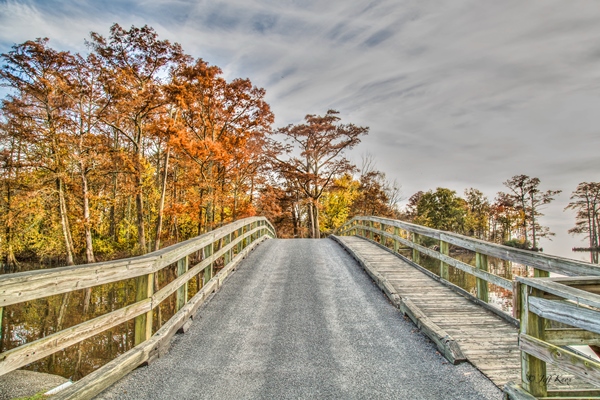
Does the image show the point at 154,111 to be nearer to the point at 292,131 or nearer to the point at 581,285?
the point at 292,131

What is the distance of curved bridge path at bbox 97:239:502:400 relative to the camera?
3.05 m

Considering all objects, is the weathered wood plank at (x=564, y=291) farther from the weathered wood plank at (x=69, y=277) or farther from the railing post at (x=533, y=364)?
the weathered wood plank at (x=69, y=277)

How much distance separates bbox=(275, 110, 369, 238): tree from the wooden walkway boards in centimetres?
1893

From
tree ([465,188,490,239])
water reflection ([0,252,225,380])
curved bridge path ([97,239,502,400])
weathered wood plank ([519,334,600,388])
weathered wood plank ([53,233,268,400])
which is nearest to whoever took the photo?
weathered wood plank ([519,334,600,388])

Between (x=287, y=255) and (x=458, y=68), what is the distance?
13.7m

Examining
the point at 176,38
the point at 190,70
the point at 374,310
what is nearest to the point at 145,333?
the point at 374,310

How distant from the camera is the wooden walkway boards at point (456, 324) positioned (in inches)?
138

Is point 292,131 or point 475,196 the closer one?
point 292,131

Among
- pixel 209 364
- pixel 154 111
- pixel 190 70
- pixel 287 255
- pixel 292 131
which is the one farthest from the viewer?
pixel 292 131

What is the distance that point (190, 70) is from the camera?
16.7m

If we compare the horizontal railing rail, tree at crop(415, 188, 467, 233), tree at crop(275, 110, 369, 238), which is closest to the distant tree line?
tree at crop(415, 188, 467, 233)

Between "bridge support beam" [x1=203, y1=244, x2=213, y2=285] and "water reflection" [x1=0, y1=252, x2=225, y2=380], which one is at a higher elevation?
"bridge support beam" [x1=203, y1=244, x2=213, y2=285]

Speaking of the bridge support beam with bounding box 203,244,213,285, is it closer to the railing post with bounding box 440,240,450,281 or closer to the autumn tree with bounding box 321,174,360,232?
the railing post with bounding box 440,240,450,281

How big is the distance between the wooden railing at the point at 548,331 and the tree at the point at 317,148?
22.9 metres
